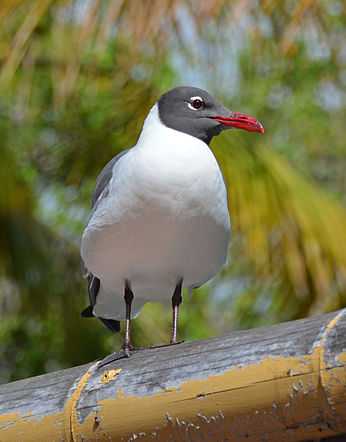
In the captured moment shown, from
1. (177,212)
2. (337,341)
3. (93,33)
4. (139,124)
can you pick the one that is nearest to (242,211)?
(139,124)

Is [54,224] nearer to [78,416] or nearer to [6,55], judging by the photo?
[6,55]

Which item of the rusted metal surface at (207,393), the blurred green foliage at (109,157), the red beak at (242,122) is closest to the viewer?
the rusted metal surface at (207,393)

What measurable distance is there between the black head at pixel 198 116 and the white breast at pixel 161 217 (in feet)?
0.21

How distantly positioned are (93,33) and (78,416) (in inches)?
117

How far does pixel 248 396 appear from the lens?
153 cm

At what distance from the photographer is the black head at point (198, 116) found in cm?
269

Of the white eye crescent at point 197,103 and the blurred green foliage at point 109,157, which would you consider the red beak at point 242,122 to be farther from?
the blurred green foliage at point 109,157

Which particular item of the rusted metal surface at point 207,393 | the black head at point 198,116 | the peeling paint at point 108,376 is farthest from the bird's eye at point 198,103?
the peeling paint at point 108,376

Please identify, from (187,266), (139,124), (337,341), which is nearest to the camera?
(337,341)

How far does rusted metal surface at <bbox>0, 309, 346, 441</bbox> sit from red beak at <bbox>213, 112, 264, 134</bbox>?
95cm

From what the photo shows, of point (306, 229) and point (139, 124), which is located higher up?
point (139, 124)

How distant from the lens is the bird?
2406 mm

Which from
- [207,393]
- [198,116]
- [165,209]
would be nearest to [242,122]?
[198,116]

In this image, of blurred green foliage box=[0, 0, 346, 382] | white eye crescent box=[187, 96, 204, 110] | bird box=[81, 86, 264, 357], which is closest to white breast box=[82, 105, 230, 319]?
bird box=[81, 86, 264, 357]
